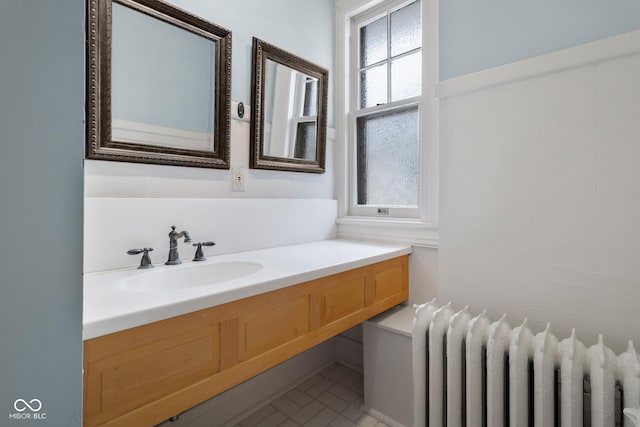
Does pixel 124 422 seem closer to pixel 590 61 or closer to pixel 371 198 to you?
pixel 371 198

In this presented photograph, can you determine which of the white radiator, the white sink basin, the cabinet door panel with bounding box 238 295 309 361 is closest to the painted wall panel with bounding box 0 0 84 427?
the cabinet door panel with bounding box 238 295 309 361

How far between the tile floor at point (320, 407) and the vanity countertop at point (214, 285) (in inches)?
33.0

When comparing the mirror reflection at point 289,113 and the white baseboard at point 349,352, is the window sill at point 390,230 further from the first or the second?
the white baseboard at point 349,352

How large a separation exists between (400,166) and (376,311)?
92cm

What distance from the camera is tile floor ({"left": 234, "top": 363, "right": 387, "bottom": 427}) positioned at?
1.59 meters

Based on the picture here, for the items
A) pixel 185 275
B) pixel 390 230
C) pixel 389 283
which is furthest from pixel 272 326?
pixel 390 230

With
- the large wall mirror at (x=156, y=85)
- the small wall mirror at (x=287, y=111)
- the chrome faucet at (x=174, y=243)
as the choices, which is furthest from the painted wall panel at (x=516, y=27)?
the chrome faucet at (x=174, y=243)

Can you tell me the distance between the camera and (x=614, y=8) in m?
1.22

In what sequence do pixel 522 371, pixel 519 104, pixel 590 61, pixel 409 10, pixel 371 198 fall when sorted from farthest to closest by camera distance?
pixel 371 198 → pixel 409 10 → pixel 519 104 → pixel 590 61 → pixel 522 371

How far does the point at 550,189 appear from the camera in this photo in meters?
1.26

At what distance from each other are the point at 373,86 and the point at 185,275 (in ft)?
5.43

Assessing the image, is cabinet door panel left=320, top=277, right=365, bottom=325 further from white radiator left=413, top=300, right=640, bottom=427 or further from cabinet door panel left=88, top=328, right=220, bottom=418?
cabinet door panel left=88, top=328, right=220, bottom=418

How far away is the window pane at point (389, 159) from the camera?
192cm

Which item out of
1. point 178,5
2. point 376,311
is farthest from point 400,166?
point 178,5
